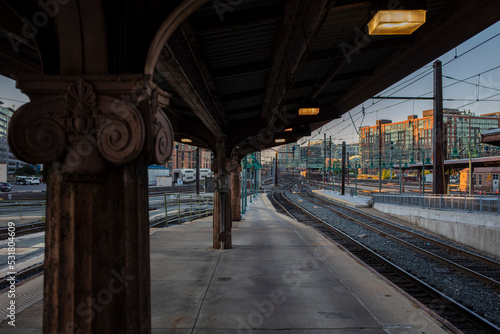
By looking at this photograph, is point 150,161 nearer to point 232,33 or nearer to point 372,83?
point 232,33

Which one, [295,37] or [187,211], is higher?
[295,37]

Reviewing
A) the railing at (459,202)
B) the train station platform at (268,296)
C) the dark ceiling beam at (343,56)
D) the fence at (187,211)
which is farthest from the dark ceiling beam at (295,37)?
the railing at (459,202)

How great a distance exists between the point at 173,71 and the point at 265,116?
6.54 metres

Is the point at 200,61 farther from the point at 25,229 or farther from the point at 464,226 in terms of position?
the point at 464,226

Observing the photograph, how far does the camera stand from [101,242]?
8.40 ft

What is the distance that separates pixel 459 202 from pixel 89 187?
17173mm

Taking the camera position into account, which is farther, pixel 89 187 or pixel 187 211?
pixel 187 211

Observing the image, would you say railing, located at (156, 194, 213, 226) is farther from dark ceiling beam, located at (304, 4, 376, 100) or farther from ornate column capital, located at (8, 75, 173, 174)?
ornate column capital, located at (8, 75, 173, 174)

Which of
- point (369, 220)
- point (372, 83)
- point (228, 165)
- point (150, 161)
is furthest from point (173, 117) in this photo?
point (369, 220)

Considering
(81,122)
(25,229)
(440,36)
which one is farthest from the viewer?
(25,229)

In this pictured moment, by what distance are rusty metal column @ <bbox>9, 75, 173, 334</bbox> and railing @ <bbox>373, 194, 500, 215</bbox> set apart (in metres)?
14.6

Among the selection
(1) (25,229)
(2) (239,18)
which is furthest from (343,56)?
(1) (25,229)

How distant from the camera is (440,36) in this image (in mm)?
5301

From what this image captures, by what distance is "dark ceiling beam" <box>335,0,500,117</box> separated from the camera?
14.4 ft
